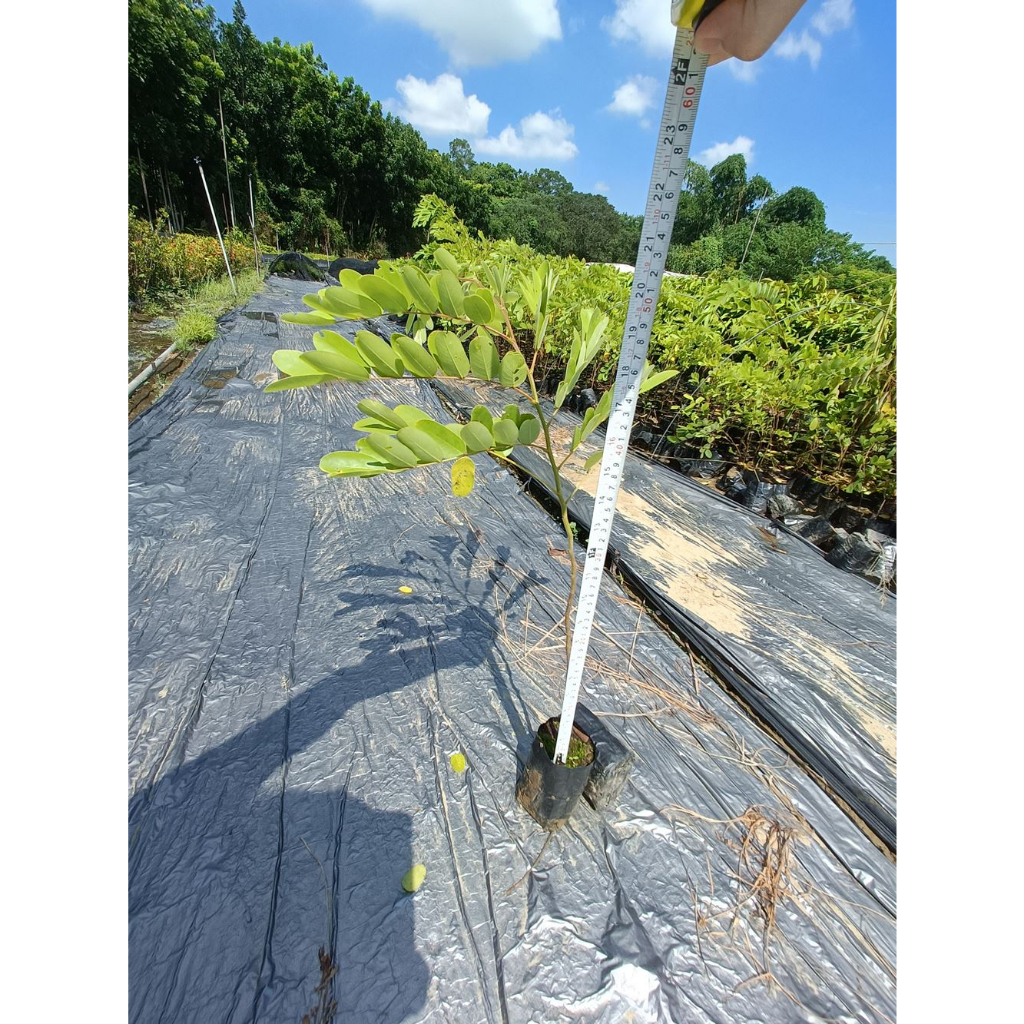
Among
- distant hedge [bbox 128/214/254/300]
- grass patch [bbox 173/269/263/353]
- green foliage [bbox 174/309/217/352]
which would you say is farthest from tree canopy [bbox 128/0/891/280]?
green foliage [bbox 174/309/217/352]

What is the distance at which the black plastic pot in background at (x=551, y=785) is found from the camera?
3.44 feet

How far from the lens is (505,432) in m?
0.69

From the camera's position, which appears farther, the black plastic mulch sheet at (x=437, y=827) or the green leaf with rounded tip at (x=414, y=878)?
A: the green leaf with rounded tip at (x=414, y=878)

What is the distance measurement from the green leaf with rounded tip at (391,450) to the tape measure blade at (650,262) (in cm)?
29

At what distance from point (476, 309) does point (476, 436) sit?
0.19 meters

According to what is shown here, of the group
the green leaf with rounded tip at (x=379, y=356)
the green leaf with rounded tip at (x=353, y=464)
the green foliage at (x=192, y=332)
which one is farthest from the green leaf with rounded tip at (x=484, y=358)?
the green foliage at (x=192, y=332)

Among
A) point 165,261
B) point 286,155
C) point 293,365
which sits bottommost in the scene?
point 293,365

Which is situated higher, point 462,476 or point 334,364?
point 334,364

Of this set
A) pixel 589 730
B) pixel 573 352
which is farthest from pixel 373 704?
pixel 573 352

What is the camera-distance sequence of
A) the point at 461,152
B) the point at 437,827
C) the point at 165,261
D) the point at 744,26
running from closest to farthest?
1. the point at 744,26
2. the point at 437,827
3. the point at 165,261
4. the point at 461,152

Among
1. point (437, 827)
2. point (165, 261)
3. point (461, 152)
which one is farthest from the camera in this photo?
point (461, 152)

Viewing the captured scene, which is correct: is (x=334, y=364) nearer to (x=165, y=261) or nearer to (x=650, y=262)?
(x=650, y=262)

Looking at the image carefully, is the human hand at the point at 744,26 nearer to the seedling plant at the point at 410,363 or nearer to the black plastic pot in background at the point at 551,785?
the seedling plant at the point at 410,363

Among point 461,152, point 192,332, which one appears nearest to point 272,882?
point 192,332
